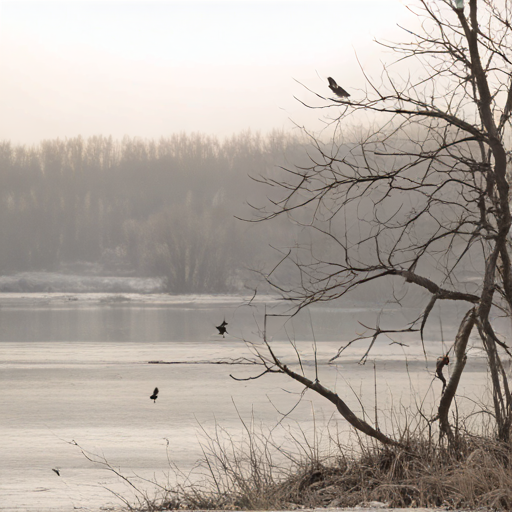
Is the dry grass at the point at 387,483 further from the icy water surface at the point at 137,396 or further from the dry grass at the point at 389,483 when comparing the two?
the icy water surface at the point at 137,396

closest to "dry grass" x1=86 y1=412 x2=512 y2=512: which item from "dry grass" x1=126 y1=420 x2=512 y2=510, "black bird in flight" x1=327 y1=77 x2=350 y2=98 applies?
A: "dry grass" x1=126 y1=420 x2=512 y2=510

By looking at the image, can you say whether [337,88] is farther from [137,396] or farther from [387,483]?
[137,396]

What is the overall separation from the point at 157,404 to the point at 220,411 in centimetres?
114

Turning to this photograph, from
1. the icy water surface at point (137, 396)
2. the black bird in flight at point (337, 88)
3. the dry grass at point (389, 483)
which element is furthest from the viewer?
the icy water surface at point (137, 396)

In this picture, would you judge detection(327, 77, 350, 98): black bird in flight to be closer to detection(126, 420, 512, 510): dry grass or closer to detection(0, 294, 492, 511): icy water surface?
detection(0, 294, 492, 511): icy water surface

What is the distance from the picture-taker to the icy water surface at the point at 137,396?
22.4 feet

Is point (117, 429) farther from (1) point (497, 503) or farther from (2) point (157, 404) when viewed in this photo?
(1) point (497, 503)

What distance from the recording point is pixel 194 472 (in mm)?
6461

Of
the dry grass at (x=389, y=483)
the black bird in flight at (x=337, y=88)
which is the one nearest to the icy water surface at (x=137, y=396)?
the dry grass at (x=389, y=483)

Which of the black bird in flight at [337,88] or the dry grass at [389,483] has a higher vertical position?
the black bird in flight at [337,88]

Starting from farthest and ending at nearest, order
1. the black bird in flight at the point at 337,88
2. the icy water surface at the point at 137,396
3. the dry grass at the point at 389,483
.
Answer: the icy water surface at the point at 137,396
the black bird in flight at the point at 337,88
the dry grass at the point at 389,483

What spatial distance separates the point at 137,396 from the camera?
1116cm

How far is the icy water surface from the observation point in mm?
6816

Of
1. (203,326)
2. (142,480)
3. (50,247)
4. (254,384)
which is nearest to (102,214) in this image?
(50,247)
